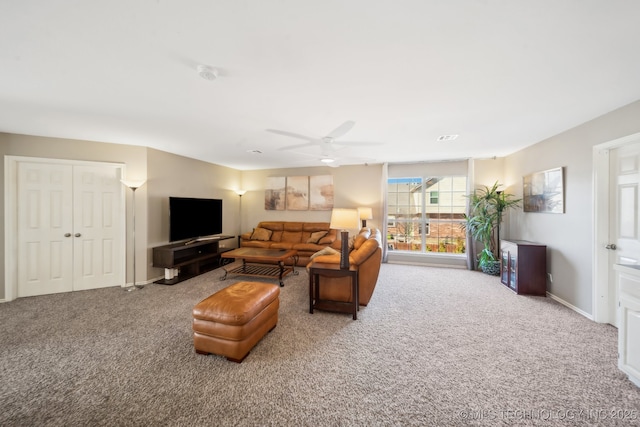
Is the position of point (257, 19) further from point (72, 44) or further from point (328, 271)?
point (328, 271)

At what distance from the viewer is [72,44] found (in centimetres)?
154

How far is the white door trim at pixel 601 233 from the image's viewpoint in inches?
106

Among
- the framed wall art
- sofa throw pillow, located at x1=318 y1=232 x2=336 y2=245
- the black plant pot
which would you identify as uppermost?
the framed wall art

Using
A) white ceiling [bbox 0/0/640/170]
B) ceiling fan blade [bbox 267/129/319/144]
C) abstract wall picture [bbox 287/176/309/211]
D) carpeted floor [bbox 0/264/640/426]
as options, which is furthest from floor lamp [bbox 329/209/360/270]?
abstract wall picture [bbox 287/176/309/211]

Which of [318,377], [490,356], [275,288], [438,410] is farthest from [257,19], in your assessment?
[490,356]

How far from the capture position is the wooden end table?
9.27 feet

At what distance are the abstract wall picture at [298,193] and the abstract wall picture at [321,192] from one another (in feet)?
0.49

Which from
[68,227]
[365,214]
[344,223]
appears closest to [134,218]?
[68,227]

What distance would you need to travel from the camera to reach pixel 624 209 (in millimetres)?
2555

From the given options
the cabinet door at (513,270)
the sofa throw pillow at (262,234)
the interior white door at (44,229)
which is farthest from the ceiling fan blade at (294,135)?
the cabinet door at (513,270)

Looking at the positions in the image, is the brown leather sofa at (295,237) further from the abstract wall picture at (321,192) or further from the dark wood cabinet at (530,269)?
the dark wood cabinet at (530,269)

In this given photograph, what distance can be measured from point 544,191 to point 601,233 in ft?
3.60

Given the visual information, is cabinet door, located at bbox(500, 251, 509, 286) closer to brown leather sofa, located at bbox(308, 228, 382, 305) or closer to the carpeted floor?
the carpeted floor

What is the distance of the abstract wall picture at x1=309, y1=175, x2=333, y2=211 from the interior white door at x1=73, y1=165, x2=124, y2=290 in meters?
4.06
